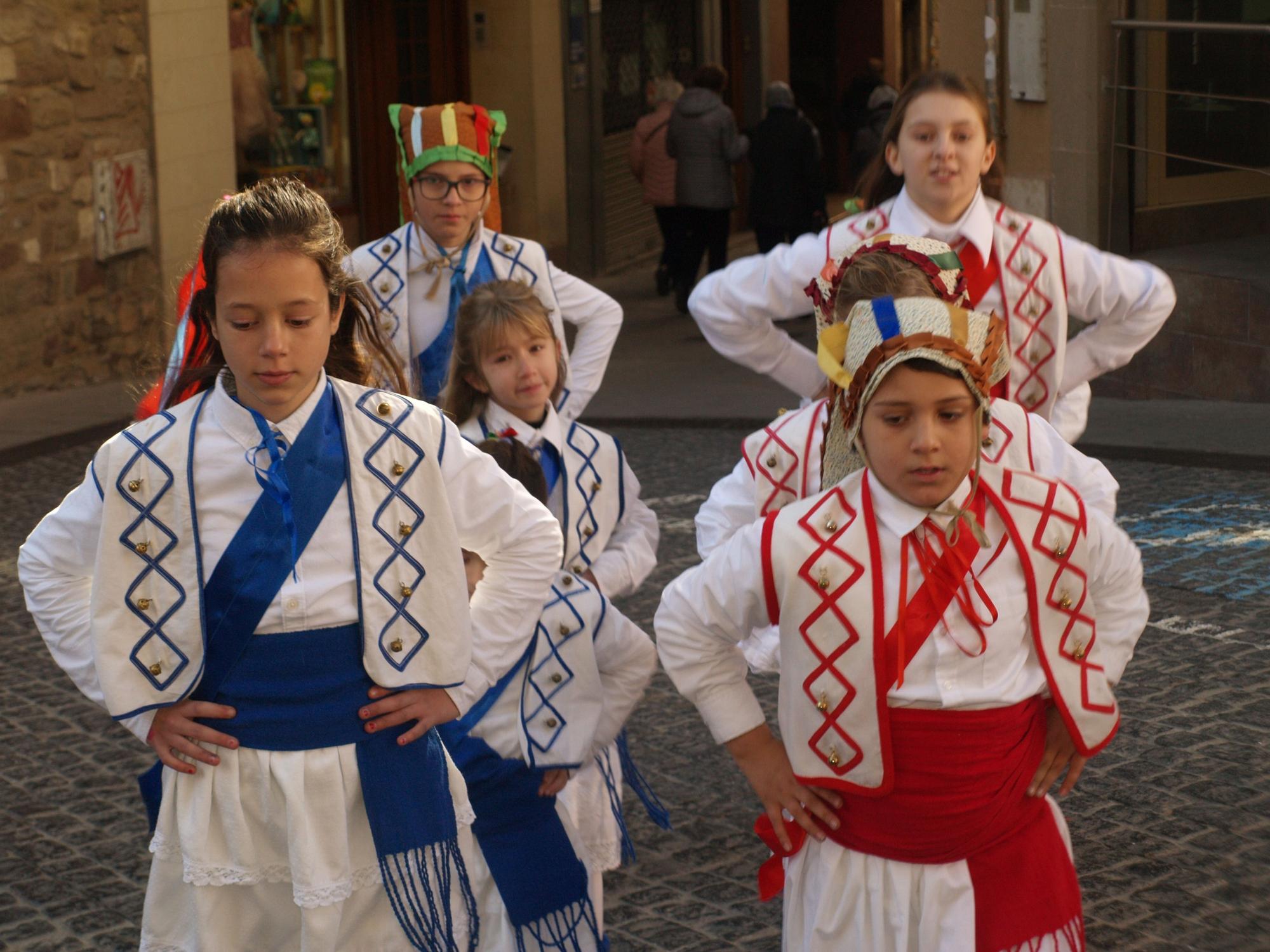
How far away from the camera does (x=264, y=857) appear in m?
2.85

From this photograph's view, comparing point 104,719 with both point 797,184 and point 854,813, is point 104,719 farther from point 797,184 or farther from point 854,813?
point 797,184

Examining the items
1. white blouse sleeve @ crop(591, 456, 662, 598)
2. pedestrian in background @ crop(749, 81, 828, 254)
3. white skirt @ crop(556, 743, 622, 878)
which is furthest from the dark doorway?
white skirt @ crop(556, 743, 622, 878)

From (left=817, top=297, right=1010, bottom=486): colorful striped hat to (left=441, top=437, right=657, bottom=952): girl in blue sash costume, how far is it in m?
0.93

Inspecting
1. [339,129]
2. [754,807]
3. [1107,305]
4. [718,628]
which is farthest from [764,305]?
[339,129]

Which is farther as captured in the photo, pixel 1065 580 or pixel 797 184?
pixel 797 184

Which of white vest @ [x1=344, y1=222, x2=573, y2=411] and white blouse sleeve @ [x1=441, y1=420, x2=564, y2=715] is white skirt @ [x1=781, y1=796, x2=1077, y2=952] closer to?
white blouse sleeve @ [x1=441, y1=420, x2=564, y2=715]

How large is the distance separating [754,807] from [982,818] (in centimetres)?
200

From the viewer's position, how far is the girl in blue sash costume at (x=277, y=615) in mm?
2781

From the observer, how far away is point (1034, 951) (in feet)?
9.32

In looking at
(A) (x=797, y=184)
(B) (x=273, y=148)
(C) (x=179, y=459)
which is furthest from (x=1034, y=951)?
(B) (x=273, y=148)

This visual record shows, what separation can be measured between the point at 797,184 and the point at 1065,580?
39.2 feet

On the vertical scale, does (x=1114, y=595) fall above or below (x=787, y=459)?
below

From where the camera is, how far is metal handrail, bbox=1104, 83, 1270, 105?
10.6m

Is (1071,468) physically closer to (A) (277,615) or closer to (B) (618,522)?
(B) (618,522)
